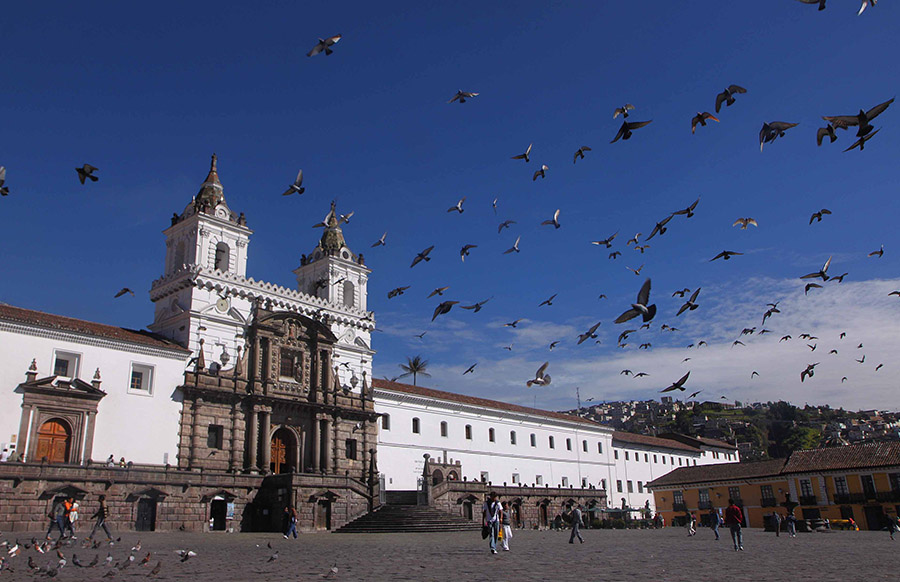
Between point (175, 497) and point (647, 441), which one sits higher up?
point (647, 441)

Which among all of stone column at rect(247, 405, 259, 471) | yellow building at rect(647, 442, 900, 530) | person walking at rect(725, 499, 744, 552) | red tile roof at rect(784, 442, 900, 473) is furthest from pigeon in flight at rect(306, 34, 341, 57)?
red tile roof at rect(784, 442, 900, 473)

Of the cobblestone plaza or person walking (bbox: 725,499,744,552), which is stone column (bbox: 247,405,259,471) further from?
person walking (bbox: 725,499,744,552)

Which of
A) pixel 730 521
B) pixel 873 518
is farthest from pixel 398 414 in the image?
pixel 873 518

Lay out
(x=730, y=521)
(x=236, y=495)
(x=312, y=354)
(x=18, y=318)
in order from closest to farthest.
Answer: (x=730, y=521), (x=18, y=318), (x=236, y=495), (x=312, y=354)

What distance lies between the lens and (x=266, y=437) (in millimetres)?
38875

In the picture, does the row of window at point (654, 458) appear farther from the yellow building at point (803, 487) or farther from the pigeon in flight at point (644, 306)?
the pigeon in flight at point (644, 306)

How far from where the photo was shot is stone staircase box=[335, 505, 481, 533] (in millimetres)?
33000

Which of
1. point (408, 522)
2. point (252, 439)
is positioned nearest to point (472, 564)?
point (408, 522)

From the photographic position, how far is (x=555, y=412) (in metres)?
64.2

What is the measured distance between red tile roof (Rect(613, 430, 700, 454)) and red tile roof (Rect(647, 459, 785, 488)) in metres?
3.80

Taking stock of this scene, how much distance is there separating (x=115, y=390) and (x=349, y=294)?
18349 millimetres

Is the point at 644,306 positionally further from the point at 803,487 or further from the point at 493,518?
the point at 803,487

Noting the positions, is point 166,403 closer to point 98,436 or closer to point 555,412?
point 98,436

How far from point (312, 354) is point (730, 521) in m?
27.6
